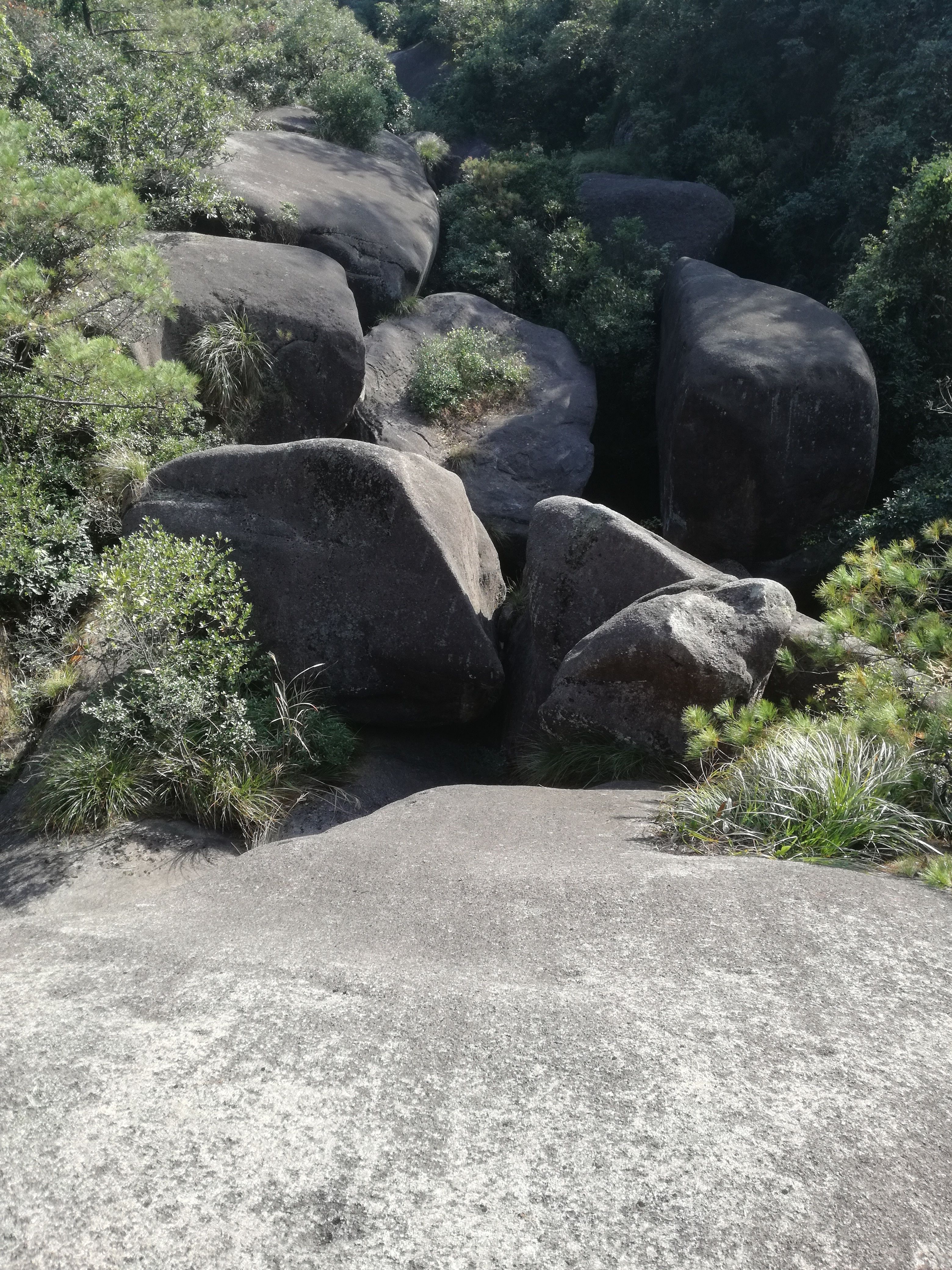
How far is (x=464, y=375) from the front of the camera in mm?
12102

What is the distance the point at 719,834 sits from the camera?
4.56m

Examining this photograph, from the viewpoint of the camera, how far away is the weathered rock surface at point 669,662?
6023mm

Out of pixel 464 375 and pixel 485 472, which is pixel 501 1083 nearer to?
pixel 485 472

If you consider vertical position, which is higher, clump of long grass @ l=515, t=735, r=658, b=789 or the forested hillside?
the forested hillside

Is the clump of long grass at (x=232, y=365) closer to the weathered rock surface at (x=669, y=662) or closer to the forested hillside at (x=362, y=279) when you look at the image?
the forested hillside at (x=362, y=279)

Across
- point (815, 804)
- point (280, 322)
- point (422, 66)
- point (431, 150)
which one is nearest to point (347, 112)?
point (431, 150)

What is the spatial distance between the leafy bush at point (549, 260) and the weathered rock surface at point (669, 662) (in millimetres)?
7680

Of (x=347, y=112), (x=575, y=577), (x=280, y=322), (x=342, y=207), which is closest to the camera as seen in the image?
(x=575, y=577)

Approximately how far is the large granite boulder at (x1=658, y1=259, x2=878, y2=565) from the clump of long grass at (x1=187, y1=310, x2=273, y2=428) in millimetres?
4711

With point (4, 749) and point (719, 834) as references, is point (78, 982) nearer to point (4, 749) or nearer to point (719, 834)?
point (719, 834)

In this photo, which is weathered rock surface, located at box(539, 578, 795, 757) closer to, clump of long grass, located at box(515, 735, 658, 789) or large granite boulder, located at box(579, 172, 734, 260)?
clump of long grass, located at box(515, 735, 658, 789)

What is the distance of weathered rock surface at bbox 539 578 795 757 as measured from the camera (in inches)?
237

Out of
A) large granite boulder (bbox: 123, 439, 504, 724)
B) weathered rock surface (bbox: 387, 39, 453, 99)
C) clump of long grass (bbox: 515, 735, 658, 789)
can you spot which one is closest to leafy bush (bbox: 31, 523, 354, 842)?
large granite boulder (bbox: 123, 439, 504, 724)

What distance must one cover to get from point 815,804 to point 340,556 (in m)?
3.95
